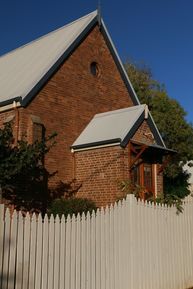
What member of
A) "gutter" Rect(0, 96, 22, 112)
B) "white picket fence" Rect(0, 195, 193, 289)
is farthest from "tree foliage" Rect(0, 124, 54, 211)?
"white picket fence" Rect(0, 195, 193, 289)

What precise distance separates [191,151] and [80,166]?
587 inches

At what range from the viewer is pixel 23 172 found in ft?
43.1

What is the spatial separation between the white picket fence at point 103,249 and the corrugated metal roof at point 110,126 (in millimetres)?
5471

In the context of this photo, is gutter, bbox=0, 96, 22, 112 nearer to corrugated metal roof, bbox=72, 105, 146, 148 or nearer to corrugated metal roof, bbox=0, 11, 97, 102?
corrugated metal roof, bbox=0, 11, 97, 102

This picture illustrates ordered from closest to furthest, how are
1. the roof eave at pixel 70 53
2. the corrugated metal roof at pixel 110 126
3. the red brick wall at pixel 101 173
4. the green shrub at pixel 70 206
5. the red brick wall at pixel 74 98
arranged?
the green shrub at pixel 70 206 → the red brick wall at pixel 101 173 → the roof eave at pixel 70 53 → the corrugated metal roof at pixel 110 126 → the red brick wall at pixel 74 98

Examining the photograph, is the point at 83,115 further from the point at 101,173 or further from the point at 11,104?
the point at 11,104

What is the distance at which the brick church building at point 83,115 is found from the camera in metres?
15.3

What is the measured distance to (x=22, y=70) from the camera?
58.6ft

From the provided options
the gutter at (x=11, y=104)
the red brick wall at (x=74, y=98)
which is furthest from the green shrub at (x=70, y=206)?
the gutter at (x=11, y=104)

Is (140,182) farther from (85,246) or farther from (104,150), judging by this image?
(85,246)

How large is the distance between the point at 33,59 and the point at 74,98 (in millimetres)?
2666

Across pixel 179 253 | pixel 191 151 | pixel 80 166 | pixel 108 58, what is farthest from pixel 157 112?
pixel 179 253

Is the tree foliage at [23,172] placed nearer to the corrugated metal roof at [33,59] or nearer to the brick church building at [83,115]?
the brick church building at [83,115]

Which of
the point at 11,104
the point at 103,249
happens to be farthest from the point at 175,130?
the point at 103,249
